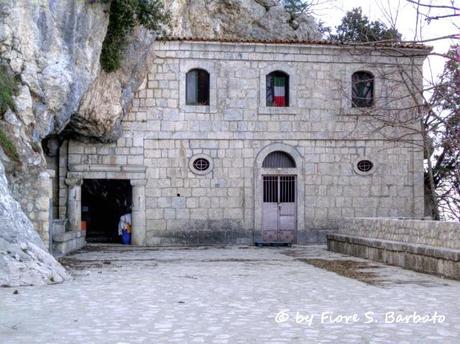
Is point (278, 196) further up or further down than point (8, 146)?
further down

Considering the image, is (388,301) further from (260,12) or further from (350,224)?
(260,12)

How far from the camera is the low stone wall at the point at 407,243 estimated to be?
11.2 meters

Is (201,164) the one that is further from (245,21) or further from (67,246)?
(245,21)

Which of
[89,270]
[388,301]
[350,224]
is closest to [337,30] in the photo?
[350,224]

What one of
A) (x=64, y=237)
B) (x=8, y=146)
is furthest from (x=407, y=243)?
(x=64, y=237)

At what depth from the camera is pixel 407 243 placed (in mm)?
13109

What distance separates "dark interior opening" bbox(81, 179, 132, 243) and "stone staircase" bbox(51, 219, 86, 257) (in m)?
4.84

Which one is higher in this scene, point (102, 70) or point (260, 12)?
point (260, 12)

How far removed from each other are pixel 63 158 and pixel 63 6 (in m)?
6.89

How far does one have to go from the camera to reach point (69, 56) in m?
14.0

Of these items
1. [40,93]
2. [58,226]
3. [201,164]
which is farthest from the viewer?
[201,164]

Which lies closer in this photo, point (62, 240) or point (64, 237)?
point (62, 240)

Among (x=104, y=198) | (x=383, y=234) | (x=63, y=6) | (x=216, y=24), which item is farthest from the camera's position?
(x=216, y=24)

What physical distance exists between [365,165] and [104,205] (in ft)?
33.4
